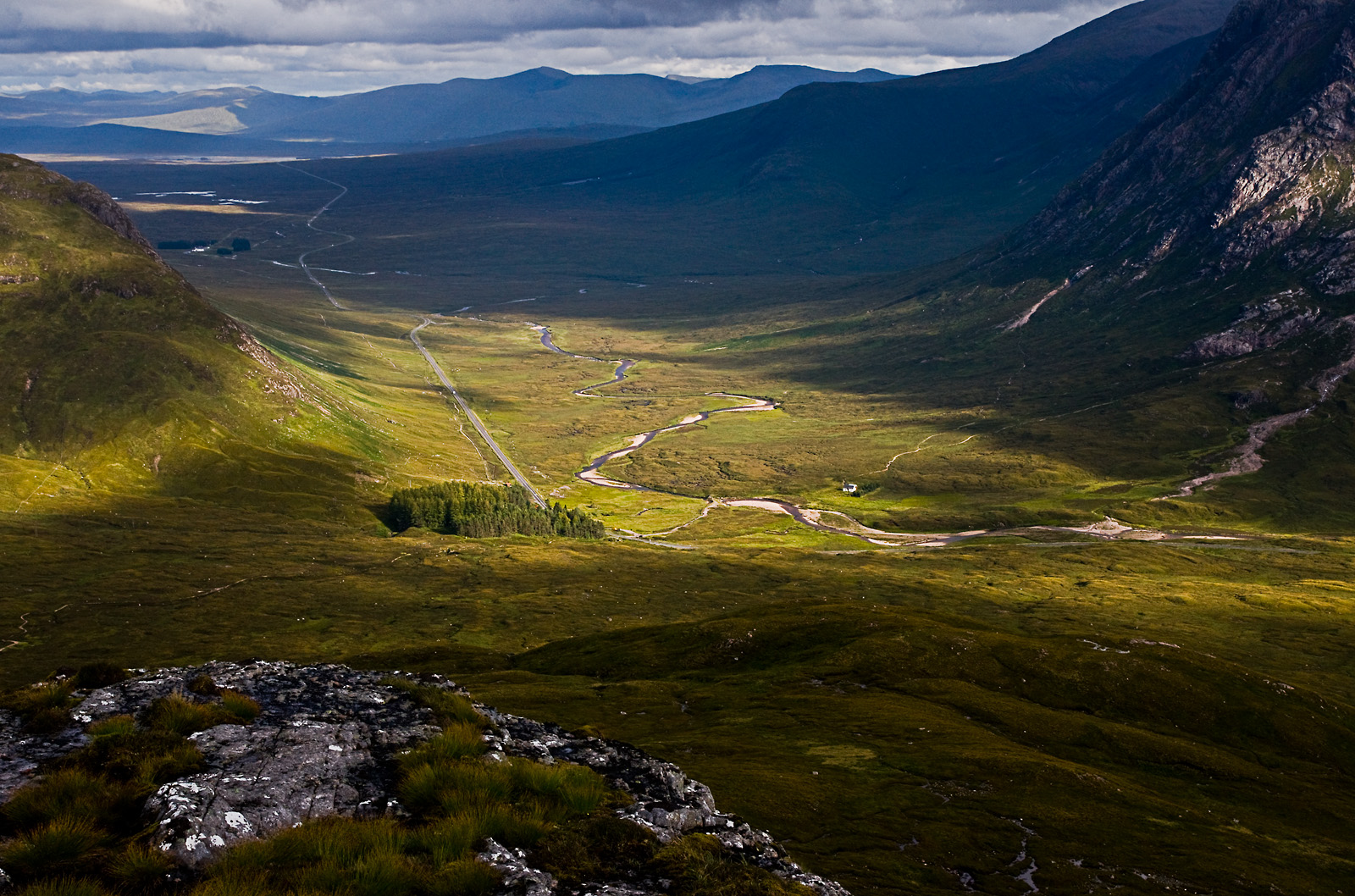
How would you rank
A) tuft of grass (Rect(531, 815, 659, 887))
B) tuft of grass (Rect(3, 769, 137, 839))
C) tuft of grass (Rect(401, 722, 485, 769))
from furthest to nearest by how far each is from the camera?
1. tuft of grass (Rect(401, 722, 485, 769))
2. tuft of grass (Rect(531, 815, 659, 887))
3. tuft of grass (Rect(3, 769, 137, 839))

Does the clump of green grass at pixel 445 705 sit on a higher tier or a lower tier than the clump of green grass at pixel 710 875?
lower

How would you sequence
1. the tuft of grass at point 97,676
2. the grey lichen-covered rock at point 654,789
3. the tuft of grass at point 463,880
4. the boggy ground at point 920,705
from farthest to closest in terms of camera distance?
the boggy ground at point 920,705
the tuft of grass at point 97,676
the grey lichen-covered rock at point 654,789
the tuft of grass at point 463,880

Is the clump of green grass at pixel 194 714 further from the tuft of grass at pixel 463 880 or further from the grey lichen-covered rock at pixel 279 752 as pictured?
the tuft of grass at pixel 463 880

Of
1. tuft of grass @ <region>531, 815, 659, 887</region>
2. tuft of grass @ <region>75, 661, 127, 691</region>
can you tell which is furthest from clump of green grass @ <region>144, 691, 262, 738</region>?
tuft of grass @ <region>531, 815, 659, 887</region>

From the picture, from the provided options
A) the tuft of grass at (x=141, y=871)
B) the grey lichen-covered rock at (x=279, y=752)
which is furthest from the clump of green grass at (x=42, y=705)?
the tuft of grass at (x=141, y=871)

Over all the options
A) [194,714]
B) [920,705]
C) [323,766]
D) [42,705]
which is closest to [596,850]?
[323,766]

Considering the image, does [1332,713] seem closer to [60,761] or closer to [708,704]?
[708,704]

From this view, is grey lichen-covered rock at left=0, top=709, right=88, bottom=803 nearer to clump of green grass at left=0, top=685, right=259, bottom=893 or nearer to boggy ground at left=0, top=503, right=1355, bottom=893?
clump of green grass at left=0, top=685, right=259, bottom=893

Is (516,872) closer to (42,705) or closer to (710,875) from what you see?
(710,875)

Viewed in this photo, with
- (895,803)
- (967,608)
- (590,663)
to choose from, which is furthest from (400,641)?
(895,803)
